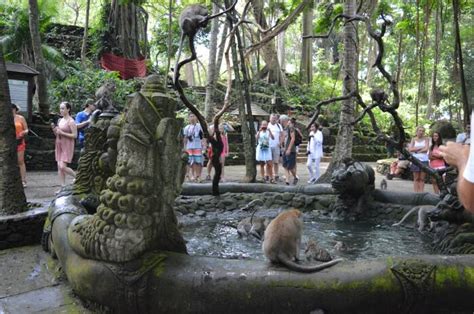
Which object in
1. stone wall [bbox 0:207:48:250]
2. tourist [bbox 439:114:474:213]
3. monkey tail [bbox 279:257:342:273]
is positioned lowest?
stone wall [bbox 0:207:48:250]

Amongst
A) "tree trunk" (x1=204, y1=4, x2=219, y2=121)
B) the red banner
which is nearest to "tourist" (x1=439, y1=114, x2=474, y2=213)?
"tree trunk" (x1=204, y1=4, x2=219, y2=121)

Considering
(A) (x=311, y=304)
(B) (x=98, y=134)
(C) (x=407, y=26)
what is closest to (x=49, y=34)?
(C) (x=407, y=26)

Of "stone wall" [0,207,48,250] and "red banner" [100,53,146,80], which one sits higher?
"red banner" [100,53,146,80]

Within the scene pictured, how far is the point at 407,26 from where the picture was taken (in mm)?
17641

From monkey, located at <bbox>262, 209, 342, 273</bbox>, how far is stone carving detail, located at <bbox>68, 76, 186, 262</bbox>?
0.68 meters

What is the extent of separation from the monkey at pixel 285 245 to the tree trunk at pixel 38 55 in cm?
1211

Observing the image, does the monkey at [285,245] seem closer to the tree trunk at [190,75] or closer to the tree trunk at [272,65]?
the tree trunk at [272,65]

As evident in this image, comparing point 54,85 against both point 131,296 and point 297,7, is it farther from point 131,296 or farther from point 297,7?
point 131,296

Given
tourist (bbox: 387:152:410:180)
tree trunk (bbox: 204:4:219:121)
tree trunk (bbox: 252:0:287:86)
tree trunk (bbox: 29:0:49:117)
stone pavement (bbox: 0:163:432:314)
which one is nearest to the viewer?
stone pavement (bbox: 0:163:432:314)

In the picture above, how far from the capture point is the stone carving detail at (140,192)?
285 cm

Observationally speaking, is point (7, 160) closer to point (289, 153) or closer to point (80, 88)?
point (289, 153)

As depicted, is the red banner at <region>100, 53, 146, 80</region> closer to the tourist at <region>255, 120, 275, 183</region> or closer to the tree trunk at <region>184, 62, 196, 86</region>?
the tree trunk at <region>184, 62, 196, 86</region>

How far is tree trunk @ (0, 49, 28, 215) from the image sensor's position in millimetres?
4887

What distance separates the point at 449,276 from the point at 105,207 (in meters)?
2.27
